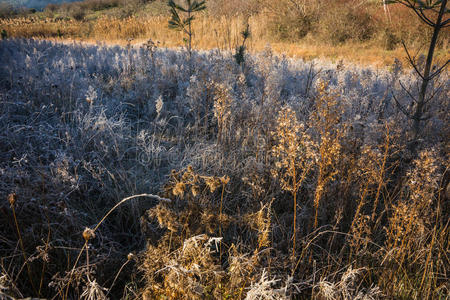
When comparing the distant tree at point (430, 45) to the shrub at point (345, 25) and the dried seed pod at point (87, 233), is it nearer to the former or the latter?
the dried seed pod at point (87, 233)

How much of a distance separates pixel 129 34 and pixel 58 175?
1315 centimetres

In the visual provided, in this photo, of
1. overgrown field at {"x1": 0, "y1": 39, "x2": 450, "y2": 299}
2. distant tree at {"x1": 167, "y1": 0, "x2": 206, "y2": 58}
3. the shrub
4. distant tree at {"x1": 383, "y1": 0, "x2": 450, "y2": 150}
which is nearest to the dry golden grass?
the shrub

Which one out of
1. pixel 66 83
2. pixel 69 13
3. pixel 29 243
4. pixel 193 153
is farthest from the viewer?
pixel 69 13

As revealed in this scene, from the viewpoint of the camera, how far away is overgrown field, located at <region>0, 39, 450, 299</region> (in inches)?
61.1

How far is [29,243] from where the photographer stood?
190 cm

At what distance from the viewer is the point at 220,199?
256 cm

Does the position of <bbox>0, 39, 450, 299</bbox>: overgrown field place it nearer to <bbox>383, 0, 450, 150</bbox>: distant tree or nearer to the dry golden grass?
<bbox>383, 0, 450, 150</bbox>: distant tree

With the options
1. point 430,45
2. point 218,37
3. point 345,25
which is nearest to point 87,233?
point 430,45

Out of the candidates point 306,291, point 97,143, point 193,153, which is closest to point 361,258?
point 306,291

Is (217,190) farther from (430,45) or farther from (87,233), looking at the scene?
(430,45)

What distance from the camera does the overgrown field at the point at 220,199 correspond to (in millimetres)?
1552

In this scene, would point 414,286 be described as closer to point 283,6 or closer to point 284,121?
point 284,121

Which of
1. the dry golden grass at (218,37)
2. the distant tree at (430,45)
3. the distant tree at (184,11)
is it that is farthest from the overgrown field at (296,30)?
the distant tree at (430,45)

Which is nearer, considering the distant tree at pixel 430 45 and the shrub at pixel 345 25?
the distant tree at pixel 430 45
